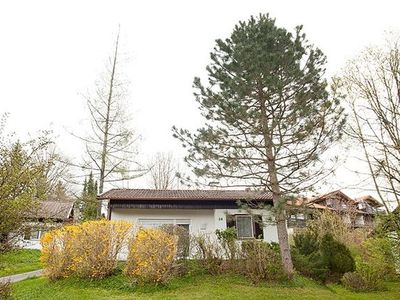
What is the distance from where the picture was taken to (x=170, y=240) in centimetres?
1140

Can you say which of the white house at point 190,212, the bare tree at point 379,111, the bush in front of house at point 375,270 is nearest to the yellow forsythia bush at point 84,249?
the white house at point 190,212

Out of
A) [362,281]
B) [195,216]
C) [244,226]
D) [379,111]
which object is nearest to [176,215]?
[195,216]

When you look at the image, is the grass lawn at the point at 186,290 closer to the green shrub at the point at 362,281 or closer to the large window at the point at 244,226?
the green shrub at the point at 362,281

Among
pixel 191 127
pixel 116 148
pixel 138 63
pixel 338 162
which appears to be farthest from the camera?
pixel 138 63

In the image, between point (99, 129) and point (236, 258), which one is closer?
point (236, 258)

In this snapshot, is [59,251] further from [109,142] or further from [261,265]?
[109,142]

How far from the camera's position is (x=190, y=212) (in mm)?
17500

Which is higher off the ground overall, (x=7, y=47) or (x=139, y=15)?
(x=139, y=15)

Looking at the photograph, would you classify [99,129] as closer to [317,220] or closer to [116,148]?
[116,148]

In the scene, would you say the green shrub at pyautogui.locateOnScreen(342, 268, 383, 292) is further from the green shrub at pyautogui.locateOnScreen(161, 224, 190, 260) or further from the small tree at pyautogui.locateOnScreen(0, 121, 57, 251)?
the small tree at pyautogui.locateOnScreen(0, 121, 57, 251)

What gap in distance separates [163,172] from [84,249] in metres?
22.6

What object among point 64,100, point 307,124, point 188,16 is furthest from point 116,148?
point 307,124

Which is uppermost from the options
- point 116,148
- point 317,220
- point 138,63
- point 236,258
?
point 138,63

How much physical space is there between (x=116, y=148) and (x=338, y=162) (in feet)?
43.4
